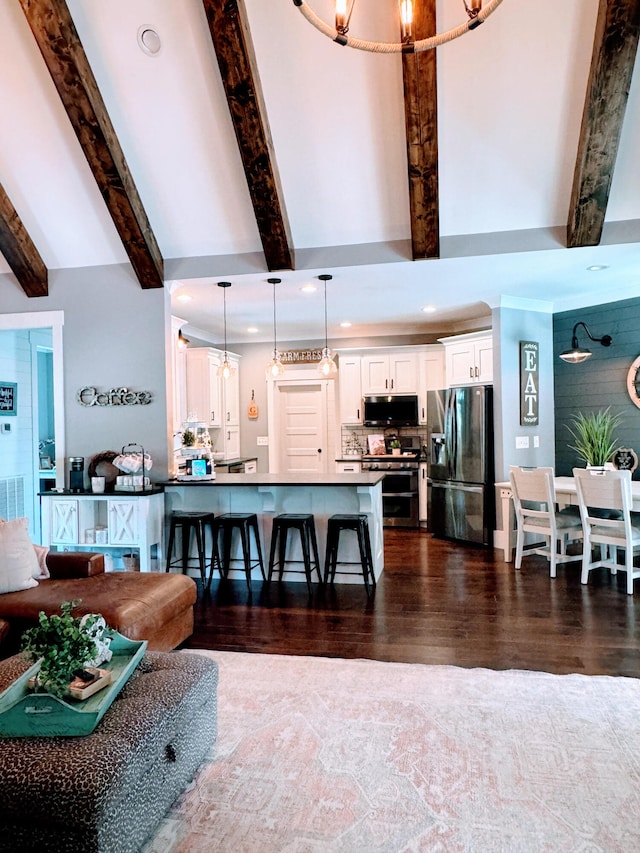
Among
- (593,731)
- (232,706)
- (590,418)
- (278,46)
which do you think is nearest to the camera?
(593,731)

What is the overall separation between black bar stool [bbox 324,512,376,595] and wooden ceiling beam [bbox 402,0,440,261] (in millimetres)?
2235

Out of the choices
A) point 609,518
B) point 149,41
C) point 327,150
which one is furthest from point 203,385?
point 609,518

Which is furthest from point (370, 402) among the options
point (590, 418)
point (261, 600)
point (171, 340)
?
point (261, 600)

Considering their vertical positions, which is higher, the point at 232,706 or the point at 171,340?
the point at 171,340

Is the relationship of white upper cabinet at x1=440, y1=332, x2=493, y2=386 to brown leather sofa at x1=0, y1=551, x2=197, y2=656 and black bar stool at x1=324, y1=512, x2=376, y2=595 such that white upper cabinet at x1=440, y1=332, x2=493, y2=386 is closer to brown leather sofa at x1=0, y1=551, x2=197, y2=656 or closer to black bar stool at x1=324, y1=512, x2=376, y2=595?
black bar stool at x1=324, y1=512, x2=376, y2=595

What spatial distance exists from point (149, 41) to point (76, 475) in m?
3.36

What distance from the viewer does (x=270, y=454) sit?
8.23 m

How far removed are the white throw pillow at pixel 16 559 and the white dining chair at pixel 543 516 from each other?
409 centimetres

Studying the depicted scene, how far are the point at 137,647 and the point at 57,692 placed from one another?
1.28 ft

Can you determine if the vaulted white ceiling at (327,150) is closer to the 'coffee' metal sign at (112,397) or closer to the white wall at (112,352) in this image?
the white wall at (112,352)

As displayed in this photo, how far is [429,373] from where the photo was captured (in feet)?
24.5

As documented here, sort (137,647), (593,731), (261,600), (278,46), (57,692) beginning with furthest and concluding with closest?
(261,600), (278,46), (593,731), (137,647), (57,692)

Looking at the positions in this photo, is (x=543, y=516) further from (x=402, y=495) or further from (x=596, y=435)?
(x=402, y=495)

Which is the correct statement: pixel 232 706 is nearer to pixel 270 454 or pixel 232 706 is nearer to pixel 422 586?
pixel 422 586
